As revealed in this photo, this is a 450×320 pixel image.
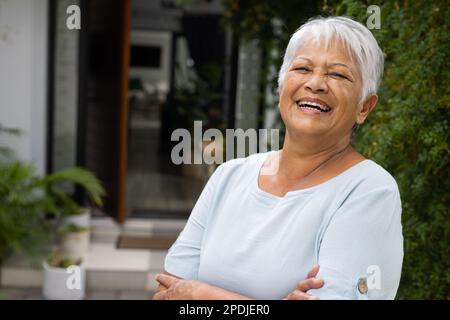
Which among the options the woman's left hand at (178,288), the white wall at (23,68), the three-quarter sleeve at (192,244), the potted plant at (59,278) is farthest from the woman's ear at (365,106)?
the white wall at (23,68)

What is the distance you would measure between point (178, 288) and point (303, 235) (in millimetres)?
298

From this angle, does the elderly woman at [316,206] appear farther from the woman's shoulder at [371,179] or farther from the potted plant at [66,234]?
the potted plant at [66,234]

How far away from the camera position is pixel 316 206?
1110 mm

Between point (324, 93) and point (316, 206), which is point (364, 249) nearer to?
point (316, 206)

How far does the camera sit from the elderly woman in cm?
105

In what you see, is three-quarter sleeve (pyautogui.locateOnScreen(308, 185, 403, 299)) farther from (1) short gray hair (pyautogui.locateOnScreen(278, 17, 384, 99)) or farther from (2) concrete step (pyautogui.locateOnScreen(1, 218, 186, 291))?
(2) concrete step (pyautogui.locateOnScreen(1, 218, 186, 291))

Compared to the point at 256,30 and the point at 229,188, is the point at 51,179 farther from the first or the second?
the point at 229,188

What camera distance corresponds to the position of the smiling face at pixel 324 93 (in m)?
1.13

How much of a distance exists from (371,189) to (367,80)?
0.71 ft

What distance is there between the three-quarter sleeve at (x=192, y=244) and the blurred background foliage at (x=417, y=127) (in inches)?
20.8

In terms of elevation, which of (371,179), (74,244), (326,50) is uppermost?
(326,50)

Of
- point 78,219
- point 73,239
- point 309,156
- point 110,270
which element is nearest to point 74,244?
point 73,239

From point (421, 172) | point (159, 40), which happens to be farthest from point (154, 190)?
point (421, 172)

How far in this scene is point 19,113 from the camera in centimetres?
466
